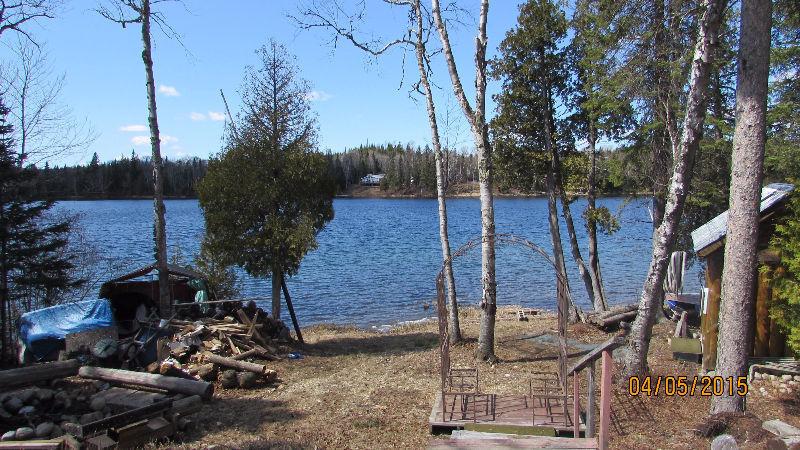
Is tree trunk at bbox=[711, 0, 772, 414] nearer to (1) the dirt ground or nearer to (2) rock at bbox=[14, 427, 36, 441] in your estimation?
(1) the dirt ground

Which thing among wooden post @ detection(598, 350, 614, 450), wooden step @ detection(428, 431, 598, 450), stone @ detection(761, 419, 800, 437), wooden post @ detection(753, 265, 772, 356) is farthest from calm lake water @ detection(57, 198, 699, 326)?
wooden post @ detection(598, 350, 614, 450)

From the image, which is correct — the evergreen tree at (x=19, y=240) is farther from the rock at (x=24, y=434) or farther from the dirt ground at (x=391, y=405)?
the rock at (x=24, y=434)

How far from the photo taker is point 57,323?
1254cm

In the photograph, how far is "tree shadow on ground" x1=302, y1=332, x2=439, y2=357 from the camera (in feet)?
48.7

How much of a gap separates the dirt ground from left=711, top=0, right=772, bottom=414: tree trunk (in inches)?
37.7

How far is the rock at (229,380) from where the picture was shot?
36.0 feet

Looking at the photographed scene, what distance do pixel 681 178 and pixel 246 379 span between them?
8.68 m

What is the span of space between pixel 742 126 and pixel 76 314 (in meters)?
13.5

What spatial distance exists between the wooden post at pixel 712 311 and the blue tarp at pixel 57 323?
12774 mm

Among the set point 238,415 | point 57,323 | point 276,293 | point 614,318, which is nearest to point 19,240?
point 57,323

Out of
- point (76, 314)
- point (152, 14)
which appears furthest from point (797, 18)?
point (76, 314)

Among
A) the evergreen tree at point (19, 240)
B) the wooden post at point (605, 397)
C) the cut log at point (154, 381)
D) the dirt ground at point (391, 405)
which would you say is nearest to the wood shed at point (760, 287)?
the dirt ground at point (391, 405)

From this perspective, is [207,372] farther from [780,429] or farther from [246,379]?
[780,429]

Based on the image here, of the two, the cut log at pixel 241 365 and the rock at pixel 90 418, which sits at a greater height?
the rock at pixel 90 418
